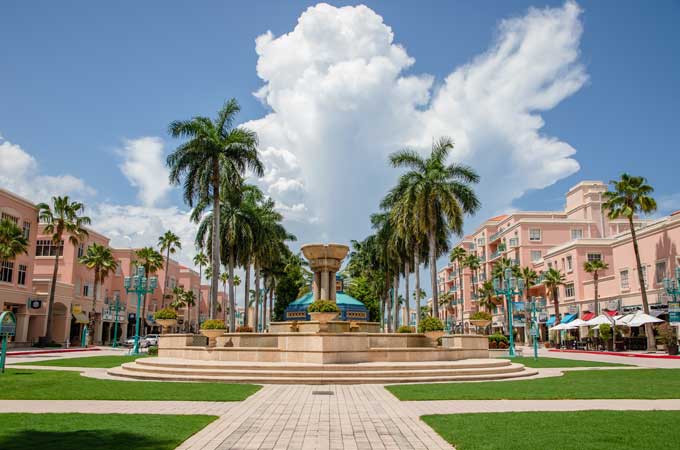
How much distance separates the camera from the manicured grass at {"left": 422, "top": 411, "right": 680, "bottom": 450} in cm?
808

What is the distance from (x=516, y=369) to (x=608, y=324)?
102 ft

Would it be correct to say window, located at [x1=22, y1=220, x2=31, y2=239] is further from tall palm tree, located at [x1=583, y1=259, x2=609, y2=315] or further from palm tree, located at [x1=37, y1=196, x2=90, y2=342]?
tall palm tree, located at [x1=583, y1=259, x2=609, y2=315]

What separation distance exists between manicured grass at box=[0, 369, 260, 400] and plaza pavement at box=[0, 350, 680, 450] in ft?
2.20

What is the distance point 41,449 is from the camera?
7598mm

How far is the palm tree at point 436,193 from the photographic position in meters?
37.2

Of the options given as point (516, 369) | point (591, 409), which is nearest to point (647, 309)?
point (516, 369)

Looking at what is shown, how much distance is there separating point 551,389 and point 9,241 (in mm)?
45654

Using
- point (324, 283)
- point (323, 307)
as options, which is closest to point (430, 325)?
point (323, 307)

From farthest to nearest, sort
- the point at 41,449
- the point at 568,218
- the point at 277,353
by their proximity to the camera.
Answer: the point at 568,218, the point at 277,353, the point at 41,449

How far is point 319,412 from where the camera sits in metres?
11.4

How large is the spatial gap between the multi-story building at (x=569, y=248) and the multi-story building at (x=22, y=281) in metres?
54.4

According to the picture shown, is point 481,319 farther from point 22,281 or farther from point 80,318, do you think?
point 80,318

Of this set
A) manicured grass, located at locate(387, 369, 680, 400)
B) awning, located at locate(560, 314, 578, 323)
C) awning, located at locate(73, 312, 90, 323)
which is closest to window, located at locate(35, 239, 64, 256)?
awning, located at locate(73, 312, 90, 323)

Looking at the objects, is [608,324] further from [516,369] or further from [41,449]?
[41,449]
